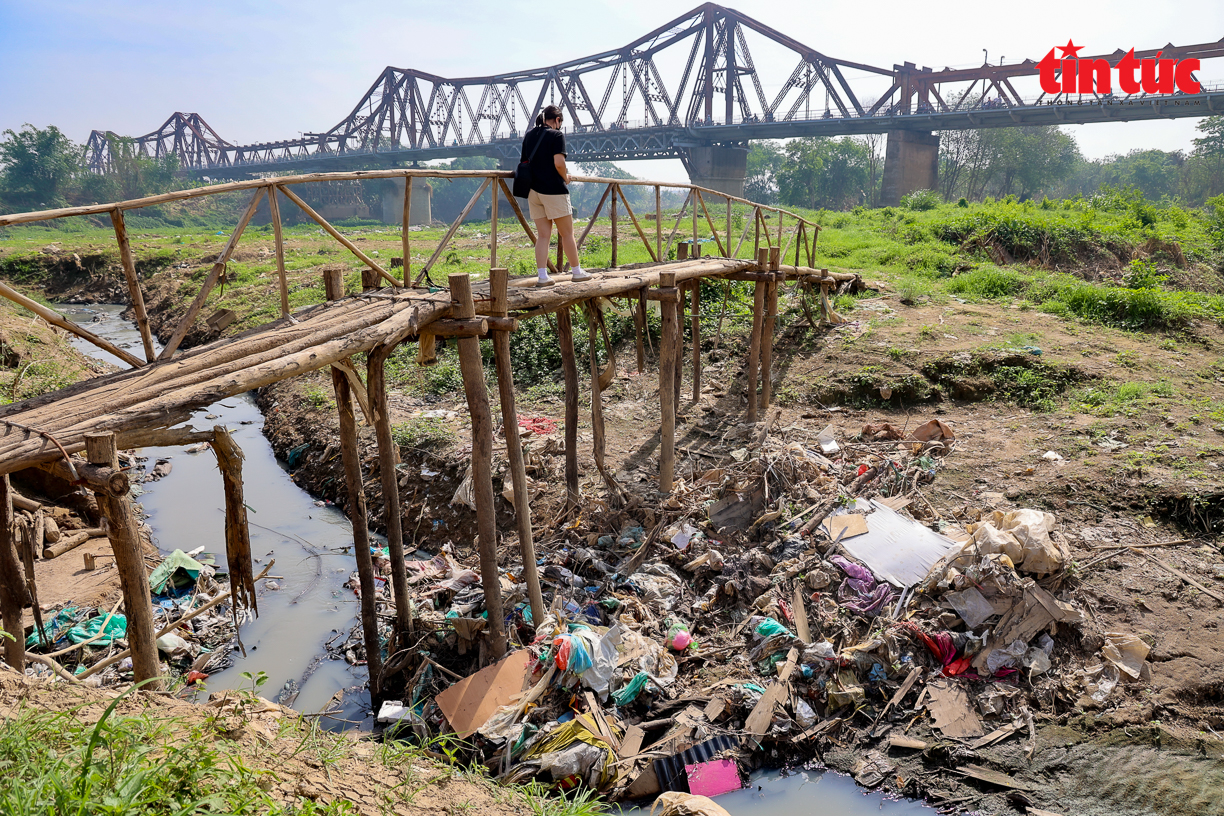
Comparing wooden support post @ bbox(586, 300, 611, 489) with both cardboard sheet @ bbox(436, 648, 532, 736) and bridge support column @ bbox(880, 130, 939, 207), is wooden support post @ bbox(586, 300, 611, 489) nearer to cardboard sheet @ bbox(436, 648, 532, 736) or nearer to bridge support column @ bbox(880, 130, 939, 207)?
cardboard sheet @ bbox(436, 648, 532, 736)

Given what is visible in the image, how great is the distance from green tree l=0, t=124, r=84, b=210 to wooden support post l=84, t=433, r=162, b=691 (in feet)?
182

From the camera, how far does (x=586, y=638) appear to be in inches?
191

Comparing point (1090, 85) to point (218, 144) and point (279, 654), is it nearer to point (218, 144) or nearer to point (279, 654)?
point (279, 654)

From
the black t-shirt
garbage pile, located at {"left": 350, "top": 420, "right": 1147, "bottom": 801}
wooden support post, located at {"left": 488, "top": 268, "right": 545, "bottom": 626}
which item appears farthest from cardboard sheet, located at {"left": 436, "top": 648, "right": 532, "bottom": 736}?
the black t-shirt

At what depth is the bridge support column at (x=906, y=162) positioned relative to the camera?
36406mm

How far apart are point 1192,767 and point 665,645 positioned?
3.20m

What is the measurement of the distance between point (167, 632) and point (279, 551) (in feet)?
6.97

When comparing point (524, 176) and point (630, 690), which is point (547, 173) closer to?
point (524, 176)

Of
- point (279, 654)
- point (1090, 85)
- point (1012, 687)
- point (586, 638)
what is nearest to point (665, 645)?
point (586, 638)

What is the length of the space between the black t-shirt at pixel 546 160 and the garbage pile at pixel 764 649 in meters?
3.09

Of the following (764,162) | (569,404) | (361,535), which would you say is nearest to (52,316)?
(361,535)

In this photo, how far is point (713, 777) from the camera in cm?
448

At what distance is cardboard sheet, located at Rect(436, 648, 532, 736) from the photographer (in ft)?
15.0

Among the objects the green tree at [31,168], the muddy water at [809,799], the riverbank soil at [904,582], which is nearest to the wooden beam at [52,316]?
the riverbank soil at [904,582]
